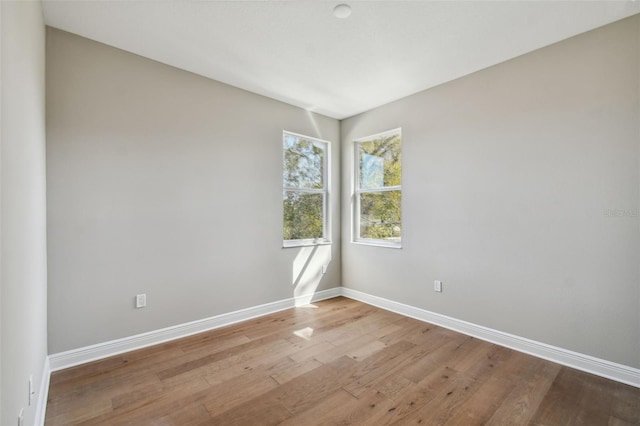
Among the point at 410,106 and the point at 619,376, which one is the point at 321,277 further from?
the point at 619,376

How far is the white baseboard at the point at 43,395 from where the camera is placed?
167 cm

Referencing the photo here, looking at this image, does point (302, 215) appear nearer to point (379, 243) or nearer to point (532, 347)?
point (379, 243)

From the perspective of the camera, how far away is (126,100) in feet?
8.50

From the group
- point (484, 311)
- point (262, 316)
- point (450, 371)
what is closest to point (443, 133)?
point (484, 311)

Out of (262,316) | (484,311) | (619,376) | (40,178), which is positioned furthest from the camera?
(262,316)

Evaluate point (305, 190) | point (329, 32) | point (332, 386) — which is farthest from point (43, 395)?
point (329, 32)

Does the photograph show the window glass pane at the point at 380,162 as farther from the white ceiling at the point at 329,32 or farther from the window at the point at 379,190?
the white ceiling at the point at 329,32

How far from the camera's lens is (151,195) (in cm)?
271

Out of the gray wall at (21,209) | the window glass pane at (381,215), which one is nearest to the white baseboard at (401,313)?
the gray wall at (21,209)

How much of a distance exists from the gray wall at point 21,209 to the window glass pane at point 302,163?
2340mm

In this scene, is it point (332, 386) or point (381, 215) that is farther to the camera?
point (381, 215)

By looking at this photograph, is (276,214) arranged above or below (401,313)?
above

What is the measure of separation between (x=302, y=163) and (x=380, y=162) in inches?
40.1

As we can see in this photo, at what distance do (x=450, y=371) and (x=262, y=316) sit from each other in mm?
2011
